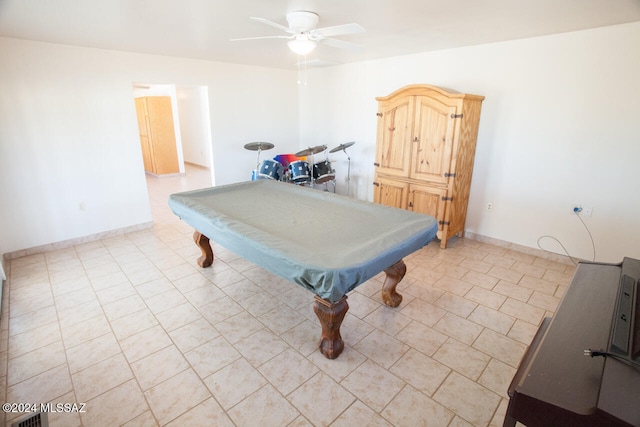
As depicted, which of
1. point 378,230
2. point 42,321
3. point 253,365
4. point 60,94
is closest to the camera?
point 253,365

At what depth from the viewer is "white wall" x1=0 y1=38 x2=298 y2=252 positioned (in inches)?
131

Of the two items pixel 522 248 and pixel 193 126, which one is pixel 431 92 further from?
pixel 193 126

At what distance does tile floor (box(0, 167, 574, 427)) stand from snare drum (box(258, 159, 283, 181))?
6.58 ft

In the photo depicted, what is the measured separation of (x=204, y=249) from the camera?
3.24 meters

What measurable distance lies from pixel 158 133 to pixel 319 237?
6887mm

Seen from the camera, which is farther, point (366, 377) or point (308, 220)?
point (308, 220)

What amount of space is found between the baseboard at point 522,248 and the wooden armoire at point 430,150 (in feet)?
0.59

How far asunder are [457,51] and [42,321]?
491 cm

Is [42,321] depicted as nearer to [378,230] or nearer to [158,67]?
[378,230]

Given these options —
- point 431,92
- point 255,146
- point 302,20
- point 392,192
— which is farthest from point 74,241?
point 431,92

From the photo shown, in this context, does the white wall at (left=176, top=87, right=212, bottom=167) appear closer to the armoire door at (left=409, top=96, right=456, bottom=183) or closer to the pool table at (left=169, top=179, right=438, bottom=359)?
the pool table at (left=169, top=179, right=438, bottom=359)

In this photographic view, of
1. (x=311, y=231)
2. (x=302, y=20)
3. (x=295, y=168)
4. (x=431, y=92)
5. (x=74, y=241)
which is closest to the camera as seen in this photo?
(x=311, y=231)

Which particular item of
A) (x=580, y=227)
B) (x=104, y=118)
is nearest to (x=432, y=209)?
(x=580, y=227)

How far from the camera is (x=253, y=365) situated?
2.04 metres
